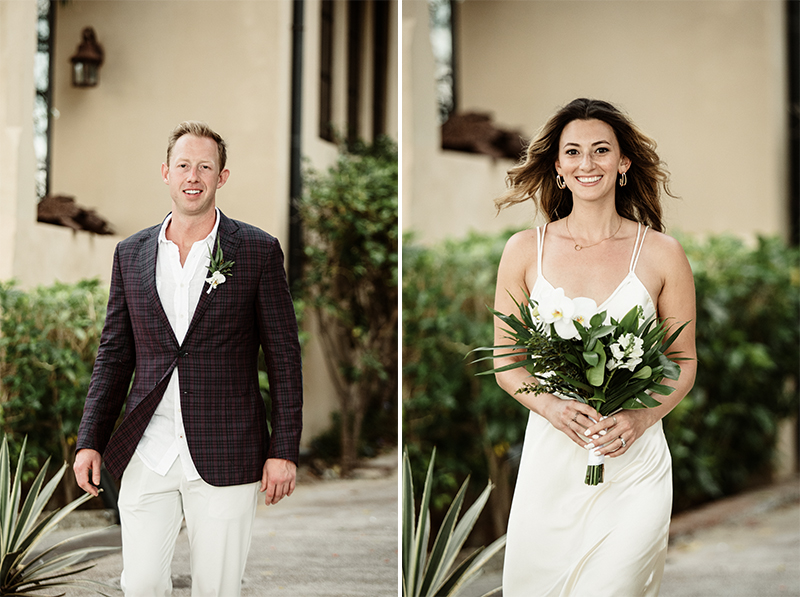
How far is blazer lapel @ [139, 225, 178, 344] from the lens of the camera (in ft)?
8.73

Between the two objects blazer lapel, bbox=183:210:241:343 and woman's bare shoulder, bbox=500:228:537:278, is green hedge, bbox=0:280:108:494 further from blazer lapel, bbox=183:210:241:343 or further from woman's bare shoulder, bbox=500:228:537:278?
woman's bare shoulder, bbox=500:228:537:278

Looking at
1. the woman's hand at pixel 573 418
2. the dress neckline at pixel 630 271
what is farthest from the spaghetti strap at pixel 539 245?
the woman's hand at pixel 573 418

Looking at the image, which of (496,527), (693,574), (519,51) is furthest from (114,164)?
(519,51)

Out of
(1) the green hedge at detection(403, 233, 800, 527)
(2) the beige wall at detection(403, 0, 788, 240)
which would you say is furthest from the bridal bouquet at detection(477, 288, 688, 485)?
(2) the beige wall at detection(403, 0, 788, 240)

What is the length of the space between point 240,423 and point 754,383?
3.92 meters

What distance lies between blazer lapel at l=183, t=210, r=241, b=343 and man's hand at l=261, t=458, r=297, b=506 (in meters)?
0.52

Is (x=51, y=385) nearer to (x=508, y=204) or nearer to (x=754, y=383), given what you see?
(x=508, y=204)

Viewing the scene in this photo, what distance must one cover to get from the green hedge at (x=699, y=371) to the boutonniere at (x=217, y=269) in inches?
76.4

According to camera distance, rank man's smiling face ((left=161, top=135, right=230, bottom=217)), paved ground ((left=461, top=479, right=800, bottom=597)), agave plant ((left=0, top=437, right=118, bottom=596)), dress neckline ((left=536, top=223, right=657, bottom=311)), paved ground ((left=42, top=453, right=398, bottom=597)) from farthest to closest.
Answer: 1. paved ground ((left=461, top=479, right=800, bottom=597))
2. paved ground ((left=42, top=453, right=398, bottom=597))
3. agave plant ((left=0, top=437, right=118, bottom=596))
4. man's smiling face ((left=161, top=135, right=230, bottom=217))
5. dress neckline ((left=536, top=223, right=657, bottom=311))

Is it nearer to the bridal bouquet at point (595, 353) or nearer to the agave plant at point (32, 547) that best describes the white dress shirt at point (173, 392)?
the agave plant at point (32, 547)

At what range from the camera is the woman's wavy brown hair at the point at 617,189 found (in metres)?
2.61

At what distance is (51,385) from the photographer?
3.34 meters

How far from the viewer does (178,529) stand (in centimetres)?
271

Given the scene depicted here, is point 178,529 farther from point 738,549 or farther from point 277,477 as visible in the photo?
point 738,549
